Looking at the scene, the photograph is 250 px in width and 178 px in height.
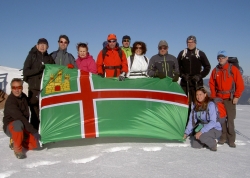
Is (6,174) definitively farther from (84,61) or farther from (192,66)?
(192,66)

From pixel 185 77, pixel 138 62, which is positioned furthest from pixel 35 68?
pixel 185 77

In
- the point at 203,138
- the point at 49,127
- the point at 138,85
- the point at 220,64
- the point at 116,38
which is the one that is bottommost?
the point at 203,138

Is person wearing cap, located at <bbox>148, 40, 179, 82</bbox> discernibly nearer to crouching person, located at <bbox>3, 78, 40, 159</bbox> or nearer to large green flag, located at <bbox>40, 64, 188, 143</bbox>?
large green flag, located at <bbox>40, 64, 188, 143</bbox>

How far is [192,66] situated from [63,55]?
2857mm

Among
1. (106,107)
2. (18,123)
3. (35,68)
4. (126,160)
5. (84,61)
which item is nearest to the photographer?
(126,160)

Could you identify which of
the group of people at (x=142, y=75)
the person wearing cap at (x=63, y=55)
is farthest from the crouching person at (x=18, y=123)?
the person wearing cap at (x=63, y=55)

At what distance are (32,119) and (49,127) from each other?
36.3 inches

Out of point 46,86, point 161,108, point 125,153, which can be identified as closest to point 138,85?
point 161,108

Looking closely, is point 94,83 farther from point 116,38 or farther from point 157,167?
point 157,167

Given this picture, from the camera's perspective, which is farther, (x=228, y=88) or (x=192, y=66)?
(x=192, y=66)

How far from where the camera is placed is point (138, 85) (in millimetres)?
4695

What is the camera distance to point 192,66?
5.28 metres

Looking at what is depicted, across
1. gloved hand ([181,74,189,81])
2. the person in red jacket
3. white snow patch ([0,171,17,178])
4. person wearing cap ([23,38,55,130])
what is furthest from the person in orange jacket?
white snow patch ([0,171,17,178])

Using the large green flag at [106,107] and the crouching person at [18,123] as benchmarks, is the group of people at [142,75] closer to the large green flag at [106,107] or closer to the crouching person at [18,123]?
the crouching person at [18,123]
